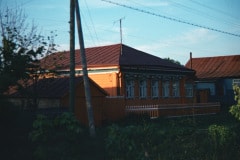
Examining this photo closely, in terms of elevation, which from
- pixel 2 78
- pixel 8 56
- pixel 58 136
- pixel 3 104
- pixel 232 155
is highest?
pixel 8 56

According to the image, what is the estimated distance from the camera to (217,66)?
160 ft

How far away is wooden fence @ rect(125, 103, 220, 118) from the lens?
2416 cm

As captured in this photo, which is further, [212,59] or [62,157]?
[212,59]

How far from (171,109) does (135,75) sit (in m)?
3.91

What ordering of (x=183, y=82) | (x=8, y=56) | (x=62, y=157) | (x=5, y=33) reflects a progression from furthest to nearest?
(x=183, y=82) < (x=5, y=33) < (x=8, y=56) < (x=62, y=157)

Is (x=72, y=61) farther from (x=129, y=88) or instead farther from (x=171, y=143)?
(x=129, y=88)

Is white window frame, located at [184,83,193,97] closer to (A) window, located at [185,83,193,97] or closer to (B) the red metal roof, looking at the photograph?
(A) window, located at [185,83,193,97]

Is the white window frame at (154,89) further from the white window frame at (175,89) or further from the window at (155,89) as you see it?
the white window frame at (175,89)

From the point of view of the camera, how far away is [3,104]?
1040cm

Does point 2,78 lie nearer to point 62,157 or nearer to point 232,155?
point 62,157

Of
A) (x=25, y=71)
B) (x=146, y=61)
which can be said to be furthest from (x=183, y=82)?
(x=25, y=71)

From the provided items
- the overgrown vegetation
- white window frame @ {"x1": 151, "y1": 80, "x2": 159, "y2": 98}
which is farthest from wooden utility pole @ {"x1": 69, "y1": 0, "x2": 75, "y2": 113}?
white window frame @ {"x1": 151, "y1": 80, "x2": 159, "y2": 98}

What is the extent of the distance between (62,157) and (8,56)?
5.12m

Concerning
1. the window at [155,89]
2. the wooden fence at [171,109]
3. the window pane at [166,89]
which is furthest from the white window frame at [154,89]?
the wooden fence at [171,109]
